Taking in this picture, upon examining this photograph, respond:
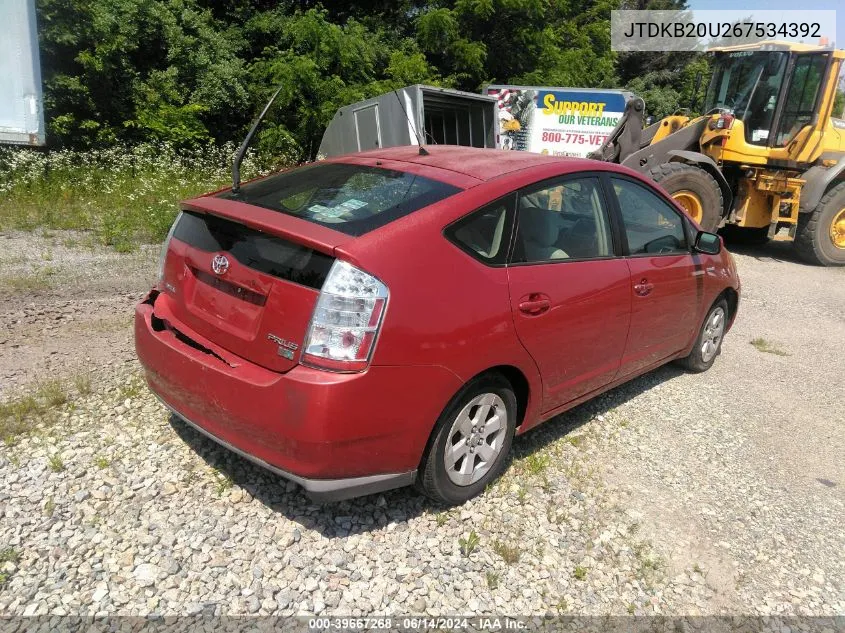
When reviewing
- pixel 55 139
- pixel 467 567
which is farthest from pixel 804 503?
→ pixel 55 139

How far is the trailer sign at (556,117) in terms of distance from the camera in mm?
14336

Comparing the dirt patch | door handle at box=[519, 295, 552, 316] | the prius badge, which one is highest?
door handle at box=[519, 295, 552, 316]

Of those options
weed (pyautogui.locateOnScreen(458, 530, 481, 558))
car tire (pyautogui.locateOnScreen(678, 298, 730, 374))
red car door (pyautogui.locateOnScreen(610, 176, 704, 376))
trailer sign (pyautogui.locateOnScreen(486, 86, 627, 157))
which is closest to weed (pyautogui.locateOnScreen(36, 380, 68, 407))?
weed (pyautogui.locateOnScreen(458, 530, 481, 558))

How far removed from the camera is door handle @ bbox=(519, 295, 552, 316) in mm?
3146

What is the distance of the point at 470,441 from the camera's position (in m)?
3.16

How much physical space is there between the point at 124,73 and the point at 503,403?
1217 centimetres

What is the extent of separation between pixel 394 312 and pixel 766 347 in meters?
4.91

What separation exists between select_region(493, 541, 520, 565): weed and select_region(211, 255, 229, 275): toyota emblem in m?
1.77

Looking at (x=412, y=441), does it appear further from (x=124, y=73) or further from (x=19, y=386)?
(x=124, y=73)

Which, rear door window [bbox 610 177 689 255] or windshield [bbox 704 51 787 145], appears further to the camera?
windshield [bbox 704 51 787 145]

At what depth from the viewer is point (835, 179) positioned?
34.8ft

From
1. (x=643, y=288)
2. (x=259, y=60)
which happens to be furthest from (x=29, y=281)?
(x=259, y=60)

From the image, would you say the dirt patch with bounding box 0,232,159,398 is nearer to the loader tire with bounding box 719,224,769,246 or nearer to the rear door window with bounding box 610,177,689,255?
the rear door window with bounding box 610,177,689,255

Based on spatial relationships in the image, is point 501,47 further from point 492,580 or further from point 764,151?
point 492,580
